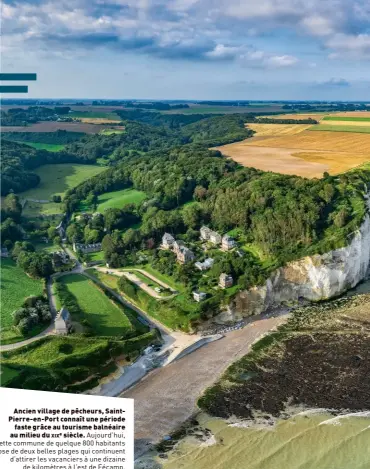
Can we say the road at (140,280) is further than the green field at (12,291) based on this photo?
Yes

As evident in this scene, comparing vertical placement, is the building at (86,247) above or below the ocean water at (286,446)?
above

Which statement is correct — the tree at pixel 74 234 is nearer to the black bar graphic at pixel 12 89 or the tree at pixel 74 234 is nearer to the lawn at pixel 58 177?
the lawn at pixel 58 177

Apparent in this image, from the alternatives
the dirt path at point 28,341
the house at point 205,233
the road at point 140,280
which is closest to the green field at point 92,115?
the house at point 205,233

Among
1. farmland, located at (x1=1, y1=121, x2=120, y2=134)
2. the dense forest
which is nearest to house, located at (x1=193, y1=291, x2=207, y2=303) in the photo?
the dense forest

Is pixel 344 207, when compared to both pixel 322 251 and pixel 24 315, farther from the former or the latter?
pixel 24 315

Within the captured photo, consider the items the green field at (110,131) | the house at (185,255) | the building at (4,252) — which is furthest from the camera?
the green field at (110,131)

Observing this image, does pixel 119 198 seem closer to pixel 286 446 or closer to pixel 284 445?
pixel 284 445

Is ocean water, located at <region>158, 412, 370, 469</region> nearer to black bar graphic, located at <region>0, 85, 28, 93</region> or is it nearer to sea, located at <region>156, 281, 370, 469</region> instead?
sea, located at <region>156, 281, 370, 469</region>

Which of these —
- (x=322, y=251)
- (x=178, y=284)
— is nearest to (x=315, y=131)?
(x=322, y=251)

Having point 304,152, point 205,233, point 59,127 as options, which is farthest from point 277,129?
point 205,233
